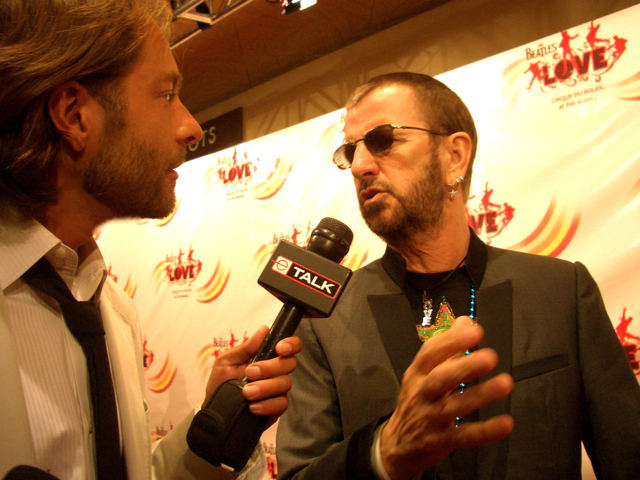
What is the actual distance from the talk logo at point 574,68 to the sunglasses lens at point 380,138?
2.80 feet

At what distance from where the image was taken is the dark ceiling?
8.82 feet

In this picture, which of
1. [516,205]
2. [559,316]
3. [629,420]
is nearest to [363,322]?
[559,316]

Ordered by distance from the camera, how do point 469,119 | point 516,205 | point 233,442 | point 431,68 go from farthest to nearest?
point 431,68
point 516,205
point 469,119
point 233,442

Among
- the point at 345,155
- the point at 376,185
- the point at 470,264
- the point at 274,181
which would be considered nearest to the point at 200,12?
the point at 274,181

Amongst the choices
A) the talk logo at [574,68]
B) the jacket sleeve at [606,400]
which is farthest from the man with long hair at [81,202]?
the talk logo at [574,68]

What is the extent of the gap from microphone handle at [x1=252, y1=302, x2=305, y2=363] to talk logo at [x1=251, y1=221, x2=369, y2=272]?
4.37 ft

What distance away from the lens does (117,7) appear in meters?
0.98

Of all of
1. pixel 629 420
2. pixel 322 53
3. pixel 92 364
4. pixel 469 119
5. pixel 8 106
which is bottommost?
pixel 629 420

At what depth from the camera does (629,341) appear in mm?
1506

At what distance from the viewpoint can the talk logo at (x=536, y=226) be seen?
167cm

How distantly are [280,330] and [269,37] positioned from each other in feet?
9.06

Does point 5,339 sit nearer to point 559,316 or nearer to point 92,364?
point 92,364

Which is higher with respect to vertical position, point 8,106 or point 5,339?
point 8,106

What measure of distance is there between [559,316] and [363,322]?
51 centimetres
